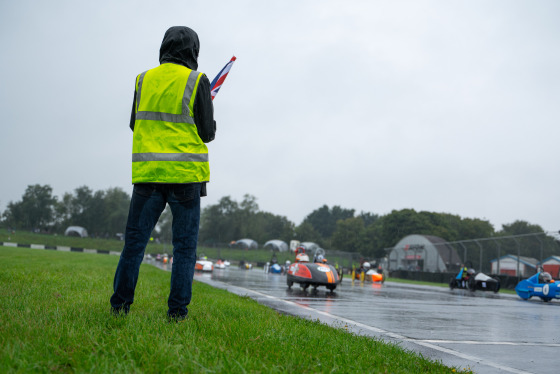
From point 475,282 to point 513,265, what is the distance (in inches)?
130

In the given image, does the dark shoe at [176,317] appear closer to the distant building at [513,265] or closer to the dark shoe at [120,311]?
the dark shoe at [120,311]

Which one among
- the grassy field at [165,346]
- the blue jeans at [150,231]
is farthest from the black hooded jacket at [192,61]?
the grassy field at [165,346]

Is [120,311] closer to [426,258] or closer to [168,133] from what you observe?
[168,133]

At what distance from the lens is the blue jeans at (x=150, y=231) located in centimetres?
365

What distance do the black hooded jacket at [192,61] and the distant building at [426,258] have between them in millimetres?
27516

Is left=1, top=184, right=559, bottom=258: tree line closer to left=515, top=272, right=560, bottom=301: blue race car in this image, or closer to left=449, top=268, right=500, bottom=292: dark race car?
left=449, top=268, right=500, bottom=292: dark race car

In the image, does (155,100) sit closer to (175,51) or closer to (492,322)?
(175,51)

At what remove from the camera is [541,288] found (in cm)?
1566

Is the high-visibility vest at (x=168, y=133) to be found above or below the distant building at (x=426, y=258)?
above

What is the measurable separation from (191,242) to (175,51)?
1.49 meters

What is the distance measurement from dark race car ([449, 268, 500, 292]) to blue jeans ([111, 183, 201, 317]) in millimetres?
19839

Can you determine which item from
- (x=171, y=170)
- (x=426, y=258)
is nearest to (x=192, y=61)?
(x=171, y=170)

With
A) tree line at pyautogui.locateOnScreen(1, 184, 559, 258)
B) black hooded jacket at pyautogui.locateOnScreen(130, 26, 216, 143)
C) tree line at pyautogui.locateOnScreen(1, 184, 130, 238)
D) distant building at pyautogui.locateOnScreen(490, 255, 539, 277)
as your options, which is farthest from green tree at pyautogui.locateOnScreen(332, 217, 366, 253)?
black hooded jacket at pyautogui.locateOnScreen(130, 26, 216, 143)

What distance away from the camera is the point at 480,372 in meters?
3.12
